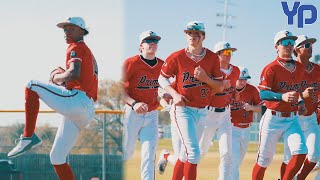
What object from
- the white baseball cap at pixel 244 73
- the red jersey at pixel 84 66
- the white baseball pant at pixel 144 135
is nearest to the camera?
the red jersey at pixel 84 66

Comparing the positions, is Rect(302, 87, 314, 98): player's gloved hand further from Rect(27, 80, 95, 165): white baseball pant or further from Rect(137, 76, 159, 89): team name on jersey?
Rect(27, 80, 95, 165): white baseball pant

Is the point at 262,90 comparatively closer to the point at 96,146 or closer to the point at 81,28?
the point at 81,28

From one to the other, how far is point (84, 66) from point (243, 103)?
3988 millimetres

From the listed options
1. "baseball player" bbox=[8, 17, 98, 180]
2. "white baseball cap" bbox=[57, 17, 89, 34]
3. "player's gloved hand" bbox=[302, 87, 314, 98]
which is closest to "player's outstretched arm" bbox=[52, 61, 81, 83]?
"baseball player" bbox=[8, 17, 98, 180]

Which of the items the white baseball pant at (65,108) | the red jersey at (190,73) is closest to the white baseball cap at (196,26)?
the red jersey at (190,73)

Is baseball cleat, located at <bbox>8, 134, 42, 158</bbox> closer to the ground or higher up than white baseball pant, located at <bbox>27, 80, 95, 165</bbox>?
closer to the ground

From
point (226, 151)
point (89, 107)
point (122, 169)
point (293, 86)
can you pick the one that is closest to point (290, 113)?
point (293, 86)

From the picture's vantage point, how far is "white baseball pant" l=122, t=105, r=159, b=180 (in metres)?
9.65

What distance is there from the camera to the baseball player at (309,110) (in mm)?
10336

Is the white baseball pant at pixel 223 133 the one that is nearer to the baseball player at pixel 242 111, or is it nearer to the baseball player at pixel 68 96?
the baseball player at pixel 242 111

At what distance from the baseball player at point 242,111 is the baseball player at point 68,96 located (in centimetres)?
363

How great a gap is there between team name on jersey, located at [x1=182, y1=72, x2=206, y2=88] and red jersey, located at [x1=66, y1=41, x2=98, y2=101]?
117 centimetres

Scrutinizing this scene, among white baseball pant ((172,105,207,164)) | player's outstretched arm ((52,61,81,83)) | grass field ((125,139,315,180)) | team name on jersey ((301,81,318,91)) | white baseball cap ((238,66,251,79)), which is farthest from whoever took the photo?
grass field ((125,139,315,180))

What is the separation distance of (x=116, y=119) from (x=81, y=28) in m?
5.88
